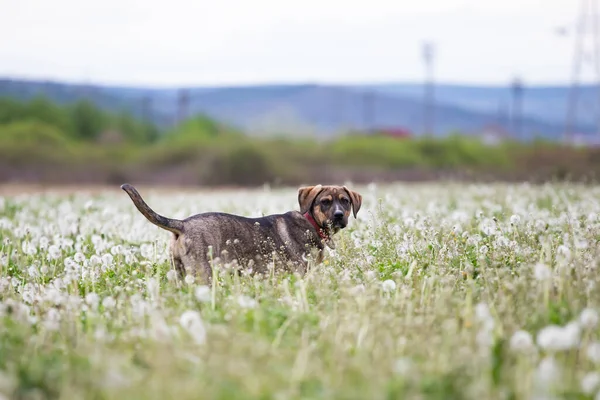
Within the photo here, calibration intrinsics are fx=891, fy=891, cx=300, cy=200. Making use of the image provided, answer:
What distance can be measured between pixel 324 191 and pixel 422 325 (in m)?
5.08

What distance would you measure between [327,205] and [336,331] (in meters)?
4.72

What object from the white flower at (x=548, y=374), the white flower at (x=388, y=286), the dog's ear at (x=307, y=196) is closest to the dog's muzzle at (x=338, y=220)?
the dog's ear at (x=307, y=196)

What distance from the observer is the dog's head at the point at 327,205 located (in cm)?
1047

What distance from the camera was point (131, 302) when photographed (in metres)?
6.71

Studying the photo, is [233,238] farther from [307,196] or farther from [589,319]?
[589,319]

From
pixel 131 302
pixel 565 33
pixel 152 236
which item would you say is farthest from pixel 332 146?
pixel 131 302

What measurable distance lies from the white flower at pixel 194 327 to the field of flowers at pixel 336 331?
13 mm

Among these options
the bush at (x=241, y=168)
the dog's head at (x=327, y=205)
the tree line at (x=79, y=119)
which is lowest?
the bush at (x=241, y=168)

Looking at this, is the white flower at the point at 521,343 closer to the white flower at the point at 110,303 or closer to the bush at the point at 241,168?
the white flower at the point at 110,303

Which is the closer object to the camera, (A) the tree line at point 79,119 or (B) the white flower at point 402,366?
(B) the white flower at point 402,366

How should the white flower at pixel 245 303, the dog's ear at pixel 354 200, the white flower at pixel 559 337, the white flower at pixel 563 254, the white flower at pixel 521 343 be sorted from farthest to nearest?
1. the dog's ear at pixel 354 200
2. the white flower at pixel 563 254
3. the white flower at pixel 245 303
4. the white flower at pixel 521 343
5. the white flower at pixel 559 337

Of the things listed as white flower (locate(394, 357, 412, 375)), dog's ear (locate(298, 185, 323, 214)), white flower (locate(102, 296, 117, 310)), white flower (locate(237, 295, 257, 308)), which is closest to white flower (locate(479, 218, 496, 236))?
dog's ear (locate(298, 185, 323, 214))

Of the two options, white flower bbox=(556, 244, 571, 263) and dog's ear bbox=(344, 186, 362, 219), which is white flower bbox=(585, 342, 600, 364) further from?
dog's ear bbox=(344, 186, 362, 219)

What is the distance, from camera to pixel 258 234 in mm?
9984
